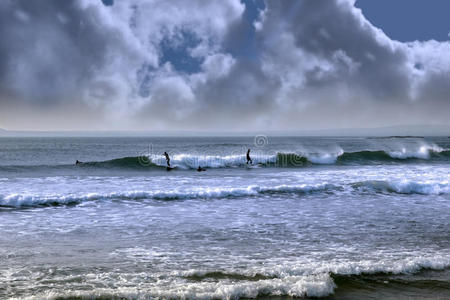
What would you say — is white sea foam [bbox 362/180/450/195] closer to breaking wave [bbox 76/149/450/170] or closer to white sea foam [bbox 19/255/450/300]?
white sea foam [bbox 19/255/450/300]

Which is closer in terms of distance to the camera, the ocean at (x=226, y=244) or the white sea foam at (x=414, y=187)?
the ocean at (x=226, y=244)

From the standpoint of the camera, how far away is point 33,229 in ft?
30.5

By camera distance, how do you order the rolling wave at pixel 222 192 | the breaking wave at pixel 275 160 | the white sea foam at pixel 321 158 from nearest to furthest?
the rolling wave at pixel 222 192 < the breaking wave at pixel 275 160 < the white sea foam at pixel 321 158

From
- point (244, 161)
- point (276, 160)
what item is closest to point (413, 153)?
point (276, 160)

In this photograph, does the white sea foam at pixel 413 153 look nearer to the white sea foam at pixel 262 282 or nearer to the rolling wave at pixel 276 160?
the rolling wave at pixel 276 160

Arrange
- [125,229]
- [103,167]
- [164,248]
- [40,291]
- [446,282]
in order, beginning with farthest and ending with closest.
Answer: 1. [103,167]
2. [125,229]
3. [164,248]
4. [446,282]
5. [40,291]

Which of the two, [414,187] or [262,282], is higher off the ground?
[262,282]

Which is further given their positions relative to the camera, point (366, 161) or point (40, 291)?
point (366, 161)

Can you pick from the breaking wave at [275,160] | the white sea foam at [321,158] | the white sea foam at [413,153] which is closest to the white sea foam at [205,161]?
the breaking wave at [275,160]

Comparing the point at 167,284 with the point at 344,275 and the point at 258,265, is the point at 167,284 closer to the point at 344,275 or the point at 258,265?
the point at 258,265

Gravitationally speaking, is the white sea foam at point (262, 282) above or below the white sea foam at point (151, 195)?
above

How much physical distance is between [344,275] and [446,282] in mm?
1473

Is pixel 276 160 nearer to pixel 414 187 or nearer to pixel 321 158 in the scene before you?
pixel 321 158

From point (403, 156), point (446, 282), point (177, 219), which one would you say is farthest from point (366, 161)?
point (446, 282)
